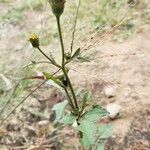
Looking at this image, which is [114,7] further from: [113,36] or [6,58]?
[6,58]

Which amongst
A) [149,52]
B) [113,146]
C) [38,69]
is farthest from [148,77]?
[38,69]

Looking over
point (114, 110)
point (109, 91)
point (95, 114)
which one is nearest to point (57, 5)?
point (95, 114)

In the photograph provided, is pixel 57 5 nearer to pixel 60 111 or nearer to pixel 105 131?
pixel 60 111

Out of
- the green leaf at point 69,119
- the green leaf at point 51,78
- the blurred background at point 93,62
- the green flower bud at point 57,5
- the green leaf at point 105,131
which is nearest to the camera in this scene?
the green flower bud at point 57,5

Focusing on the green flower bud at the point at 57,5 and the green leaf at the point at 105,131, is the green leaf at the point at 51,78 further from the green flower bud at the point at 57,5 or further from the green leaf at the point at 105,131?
the green leaf at the point at 105,131

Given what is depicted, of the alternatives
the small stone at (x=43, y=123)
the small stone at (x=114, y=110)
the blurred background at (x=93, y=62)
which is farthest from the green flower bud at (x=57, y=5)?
the small stone at (x=43, y=123)

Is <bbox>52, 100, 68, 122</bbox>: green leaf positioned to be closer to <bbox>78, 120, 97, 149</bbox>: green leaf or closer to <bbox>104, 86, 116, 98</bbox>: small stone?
<bbox>78, 120, 97, 149</bbox>: green leaf
